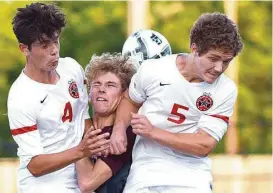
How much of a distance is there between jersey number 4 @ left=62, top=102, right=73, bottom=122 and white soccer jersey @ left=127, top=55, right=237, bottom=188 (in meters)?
0.35

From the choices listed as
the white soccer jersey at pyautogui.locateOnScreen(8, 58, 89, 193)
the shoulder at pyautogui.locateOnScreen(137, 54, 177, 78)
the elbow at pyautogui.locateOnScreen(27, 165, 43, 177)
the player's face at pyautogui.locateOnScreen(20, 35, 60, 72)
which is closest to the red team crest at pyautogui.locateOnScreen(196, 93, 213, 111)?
the shoulder at pyautogui.locateOnScreen(137, 54, 177, 78)

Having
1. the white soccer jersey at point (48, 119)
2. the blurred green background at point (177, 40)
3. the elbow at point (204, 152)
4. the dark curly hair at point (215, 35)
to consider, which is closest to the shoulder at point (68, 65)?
the white soccer jersey at point (48, 119)

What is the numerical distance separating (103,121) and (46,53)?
58cm

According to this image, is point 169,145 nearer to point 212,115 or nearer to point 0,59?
point 212,115

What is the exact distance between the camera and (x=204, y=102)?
5535 mm

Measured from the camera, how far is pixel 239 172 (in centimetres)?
1622

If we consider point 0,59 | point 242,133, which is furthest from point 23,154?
point 242,133

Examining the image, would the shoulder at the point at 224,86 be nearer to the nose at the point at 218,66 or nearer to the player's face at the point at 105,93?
the nose at the point at 218,66

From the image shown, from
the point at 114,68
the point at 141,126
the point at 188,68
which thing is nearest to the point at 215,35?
the point at 188,68

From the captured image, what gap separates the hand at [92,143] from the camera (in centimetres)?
527

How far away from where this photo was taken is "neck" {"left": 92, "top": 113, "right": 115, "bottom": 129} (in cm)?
575

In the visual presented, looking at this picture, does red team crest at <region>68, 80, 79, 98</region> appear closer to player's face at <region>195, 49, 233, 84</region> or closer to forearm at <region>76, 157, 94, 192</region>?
forearm at <region>76, 157, 94, 192</region>

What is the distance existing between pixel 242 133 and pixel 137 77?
57.7 ft

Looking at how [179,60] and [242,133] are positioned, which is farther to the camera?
[242,133]
